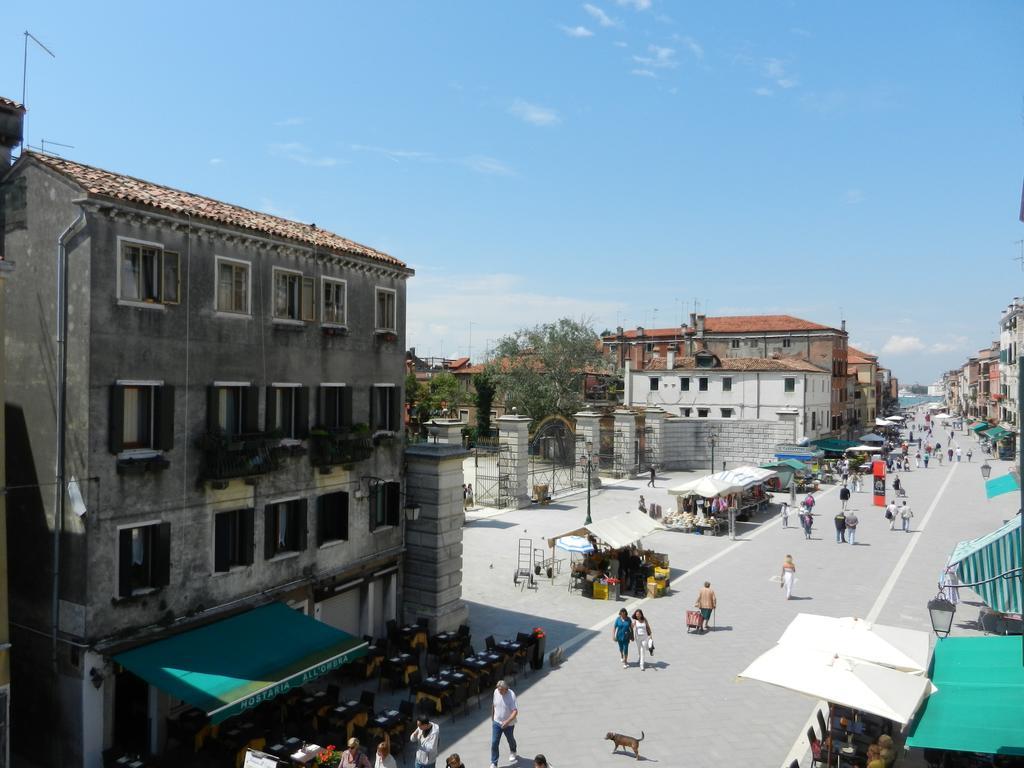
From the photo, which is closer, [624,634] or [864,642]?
[864,642]

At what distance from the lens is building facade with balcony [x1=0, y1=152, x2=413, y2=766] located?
12344mm

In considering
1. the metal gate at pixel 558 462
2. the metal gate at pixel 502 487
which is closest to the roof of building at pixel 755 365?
the metal gate at pixel 558 462

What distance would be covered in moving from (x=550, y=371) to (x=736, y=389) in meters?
15.2

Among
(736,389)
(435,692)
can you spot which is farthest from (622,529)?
(736,389)

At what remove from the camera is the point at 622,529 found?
80.2ft

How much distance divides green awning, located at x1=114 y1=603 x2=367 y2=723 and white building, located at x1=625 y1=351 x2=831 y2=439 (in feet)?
153

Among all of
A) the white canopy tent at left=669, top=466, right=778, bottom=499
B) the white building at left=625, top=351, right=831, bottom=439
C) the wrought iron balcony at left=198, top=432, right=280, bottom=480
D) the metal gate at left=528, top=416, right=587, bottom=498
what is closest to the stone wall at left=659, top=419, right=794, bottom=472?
the white building at left=625, top=351, right=831, bottom=439

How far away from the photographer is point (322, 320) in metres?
16.8

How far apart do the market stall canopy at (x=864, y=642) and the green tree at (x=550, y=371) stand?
4865cm

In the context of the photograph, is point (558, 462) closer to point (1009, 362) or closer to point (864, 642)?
point (864, 642)

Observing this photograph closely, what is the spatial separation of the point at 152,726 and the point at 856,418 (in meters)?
79.4

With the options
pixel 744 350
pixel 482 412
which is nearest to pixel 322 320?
pixel 482 412

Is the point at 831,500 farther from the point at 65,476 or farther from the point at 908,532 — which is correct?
the point at 65,476

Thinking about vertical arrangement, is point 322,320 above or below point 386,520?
above
